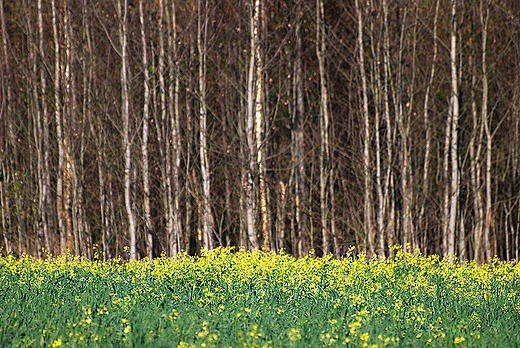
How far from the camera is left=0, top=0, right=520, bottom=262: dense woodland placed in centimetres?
1152

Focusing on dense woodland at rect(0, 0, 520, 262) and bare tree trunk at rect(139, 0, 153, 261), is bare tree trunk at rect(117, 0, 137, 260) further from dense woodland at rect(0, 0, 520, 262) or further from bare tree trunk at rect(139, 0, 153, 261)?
bare tree trunk at rect(139, 0, 153, 261)

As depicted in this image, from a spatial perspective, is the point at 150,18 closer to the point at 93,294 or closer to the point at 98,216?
the point at 98,216

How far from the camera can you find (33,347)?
400 centimetres

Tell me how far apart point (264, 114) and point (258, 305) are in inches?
344

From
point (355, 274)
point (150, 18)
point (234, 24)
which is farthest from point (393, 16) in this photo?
point (355, 274)

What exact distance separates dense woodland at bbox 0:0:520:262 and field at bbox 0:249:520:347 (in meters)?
3.70

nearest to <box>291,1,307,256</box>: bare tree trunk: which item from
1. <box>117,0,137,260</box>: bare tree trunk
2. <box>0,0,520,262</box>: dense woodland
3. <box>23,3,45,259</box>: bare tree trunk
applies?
<box>0,0,520,262</box>: dense woodland

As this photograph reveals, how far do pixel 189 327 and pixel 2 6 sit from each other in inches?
516

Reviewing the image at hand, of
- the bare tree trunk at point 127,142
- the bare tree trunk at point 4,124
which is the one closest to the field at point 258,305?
the bare tree trunk at point 127,142

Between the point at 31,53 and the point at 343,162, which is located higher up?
the point at 31,53

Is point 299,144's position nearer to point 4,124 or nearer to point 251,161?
point 251,161

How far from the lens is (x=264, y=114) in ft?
44.0

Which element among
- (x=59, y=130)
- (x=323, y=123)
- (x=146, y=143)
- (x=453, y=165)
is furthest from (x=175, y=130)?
(x=453, y=165)

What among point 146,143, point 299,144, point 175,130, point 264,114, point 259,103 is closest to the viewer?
point 259,103
